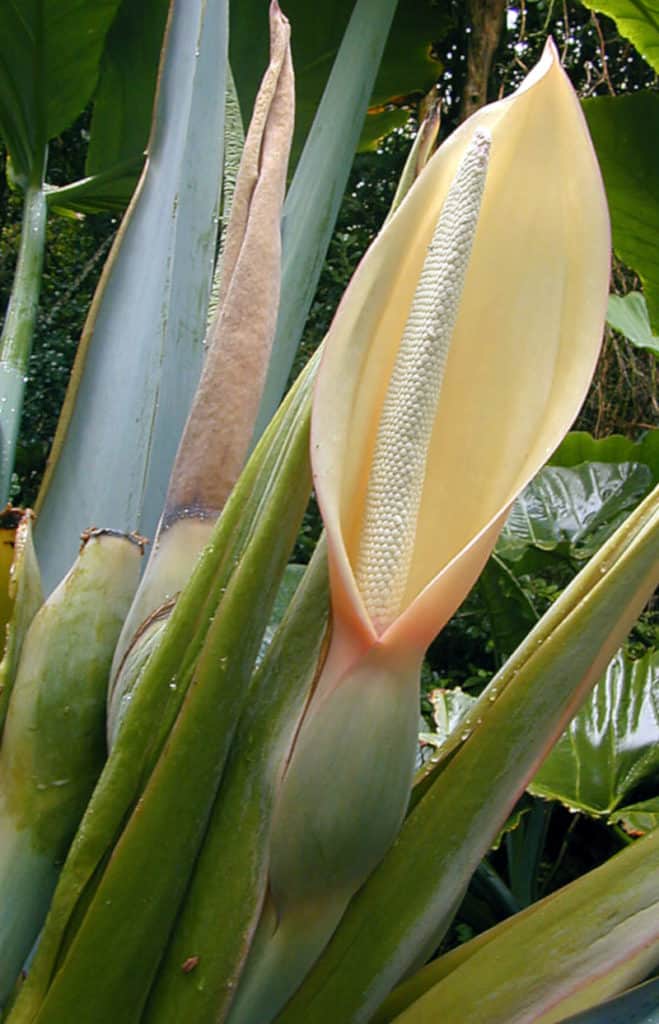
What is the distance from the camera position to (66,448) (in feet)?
1.46

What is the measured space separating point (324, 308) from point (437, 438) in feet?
10.8

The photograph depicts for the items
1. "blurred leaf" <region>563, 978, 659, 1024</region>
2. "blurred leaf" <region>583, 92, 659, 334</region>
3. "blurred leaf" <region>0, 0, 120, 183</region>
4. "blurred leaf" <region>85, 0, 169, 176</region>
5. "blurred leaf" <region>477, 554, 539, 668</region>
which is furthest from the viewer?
"blurred leaf" <region>477, 554, 539, 668</region>

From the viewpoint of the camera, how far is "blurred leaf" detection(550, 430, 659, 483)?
1.85 m

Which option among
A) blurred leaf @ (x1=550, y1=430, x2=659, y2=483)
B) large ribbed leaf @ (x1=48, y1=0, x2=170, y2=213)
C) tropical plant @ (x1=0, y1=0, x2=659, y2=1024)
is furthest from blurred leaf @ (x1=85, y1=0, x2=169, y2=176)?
blurred leaf @ (x1=550, y1=430, x2=659, y2=483)

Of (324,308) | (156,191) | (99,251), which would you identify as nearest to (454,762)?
(156,191)

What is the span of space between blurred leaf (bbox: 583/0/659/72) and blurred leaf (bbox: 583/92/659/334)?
5cm

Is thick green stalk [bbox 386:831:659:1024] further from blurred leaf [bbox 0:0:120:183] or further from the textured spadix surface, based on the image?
blurred leaf [bbox 0:0:120:183]

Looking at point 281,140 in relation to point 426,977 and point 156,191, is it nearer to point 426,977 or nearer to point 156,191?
point 156,191

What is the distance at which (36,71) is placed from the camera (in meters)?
0.68

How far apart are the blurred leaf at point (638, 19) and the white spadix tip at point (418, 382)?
3.08ft

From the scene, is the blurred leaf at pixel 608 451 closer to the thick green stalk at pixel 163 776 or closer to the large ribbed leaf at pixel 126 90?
the large ribbed leaf at pixel 126 90

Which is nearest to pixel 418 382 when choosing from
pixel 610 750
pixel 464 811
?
pixel 464 811

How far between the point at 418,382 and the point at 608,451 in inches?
65.4

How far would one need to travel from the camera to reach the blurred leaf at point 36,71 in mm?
672
